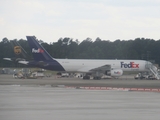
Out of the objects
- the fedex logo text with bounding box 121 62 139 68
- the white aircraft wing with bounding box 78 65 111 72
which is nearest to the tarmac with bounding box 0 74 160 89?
the white aircraft wing with bounding box 78 65 111 72

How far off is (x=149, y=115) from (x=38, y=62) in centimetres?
5449

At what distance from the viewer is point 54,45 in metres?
144

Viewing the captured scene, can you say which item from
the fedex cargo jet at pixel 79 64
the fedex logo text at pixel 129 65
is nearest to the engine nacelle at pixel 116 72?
the fedex cargo jet at pixel 79 64

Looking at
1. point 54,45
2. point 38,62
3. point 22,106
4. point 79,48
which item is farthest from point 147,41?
point 22,106

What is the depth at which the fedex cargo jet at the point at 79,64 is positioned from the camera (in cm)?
7300

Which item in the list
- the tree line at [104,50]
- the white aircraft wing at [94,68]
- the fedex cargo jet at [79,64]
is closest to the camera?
the fedex cargo jet at [79,64]

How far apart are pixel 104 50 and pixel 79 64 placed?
59.2m

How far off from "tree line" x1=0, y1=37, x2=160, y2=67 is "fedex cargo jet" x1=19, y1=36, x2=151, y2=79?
1672 inches

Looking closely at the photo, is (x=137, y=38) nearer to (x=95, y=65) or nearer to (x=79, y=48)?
(x=79, y=48)

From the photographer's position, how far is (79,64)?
75.1 meters

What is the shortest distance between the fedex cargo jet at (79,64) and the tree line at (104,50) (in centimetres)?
4246

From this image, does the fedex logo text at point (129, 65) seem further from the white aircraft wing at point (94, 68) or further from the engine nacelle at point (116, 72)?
the engine nacelle at point (116, 72)

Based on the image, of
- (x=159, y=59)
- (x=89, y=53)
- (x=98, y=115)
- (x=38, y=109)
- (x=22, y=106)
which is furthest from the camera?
(x=89, y=53)

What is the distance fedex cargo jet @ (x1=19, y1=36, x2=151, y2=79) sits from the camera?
73.0 metres
